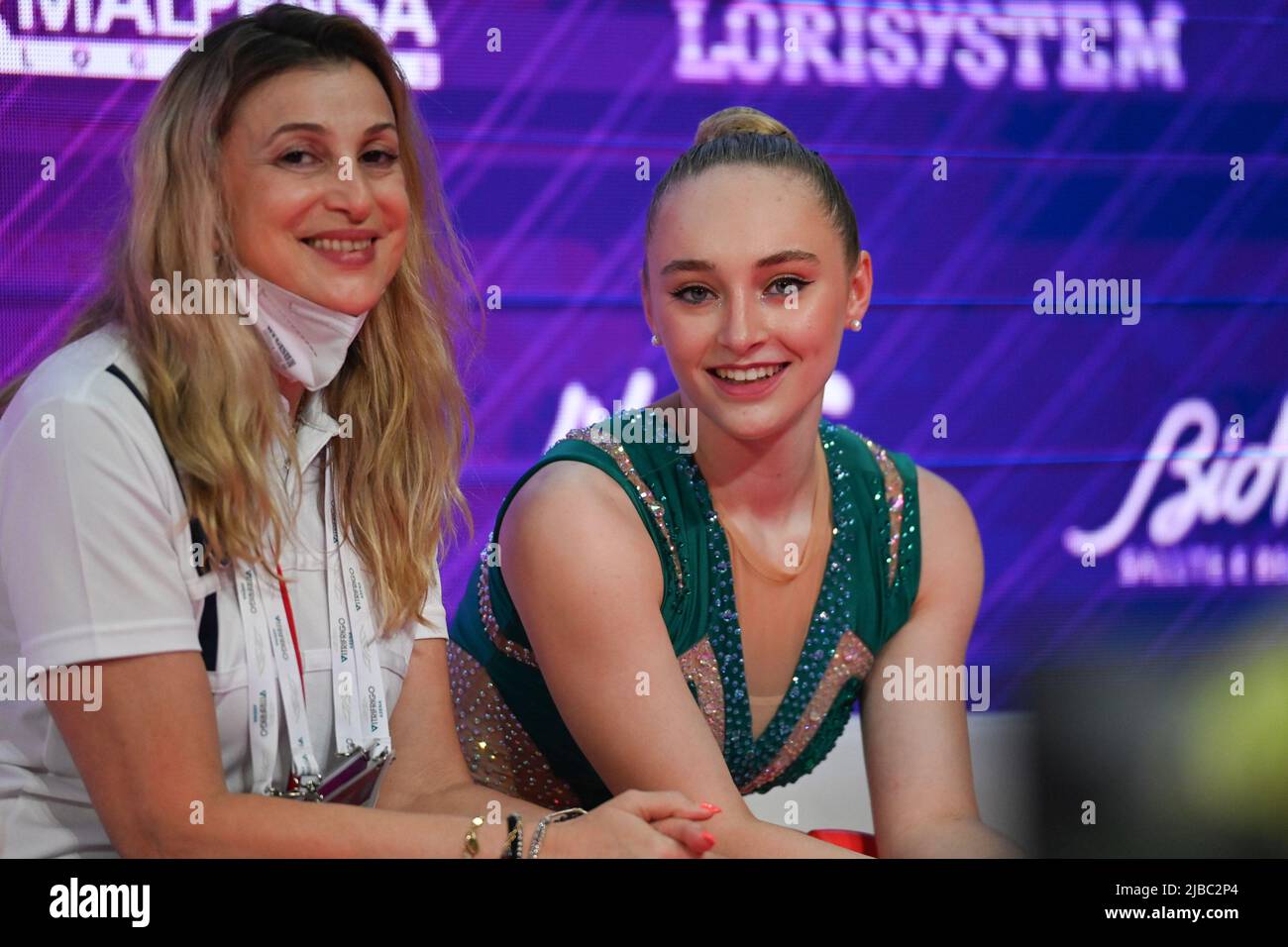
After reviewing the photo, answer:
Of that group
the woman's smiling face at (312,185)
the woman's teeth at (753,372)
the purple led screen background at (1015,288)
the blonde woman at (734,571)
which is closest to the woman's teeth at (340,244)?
the woman's smiling face at (312,185)

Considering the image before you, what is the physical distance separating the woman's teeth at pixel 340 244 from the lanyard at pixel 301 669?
1.02 feet

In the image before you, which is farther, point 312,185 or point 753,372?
point 753,372

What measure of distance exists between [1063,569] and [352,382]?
6.57 ft

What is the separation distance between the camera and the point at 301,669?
1774mm

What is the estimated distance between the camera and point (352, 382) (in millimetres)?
1963

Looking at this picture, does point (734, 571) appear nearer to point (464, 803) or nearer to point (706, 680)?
point (706, 680)

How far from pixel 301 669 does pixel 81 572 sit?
32cm

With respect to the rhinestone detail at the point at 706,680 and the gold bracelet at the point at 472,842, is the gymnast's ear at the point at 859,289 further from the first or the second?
the gold bracelet at the point at 472,842

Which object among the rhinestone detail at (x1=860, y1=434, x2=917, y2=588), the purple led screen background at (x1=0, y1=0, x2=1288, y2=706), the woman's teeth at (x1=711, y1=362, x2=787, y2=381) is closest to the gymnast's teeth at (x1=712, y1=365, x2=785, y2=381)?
the woman's teeth at (x1=711, y1=362, x2=787, y2=381)

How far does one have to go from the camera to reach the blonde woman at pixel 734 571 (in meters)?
1.95

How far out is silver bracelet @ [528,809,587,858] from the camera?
1.71 m

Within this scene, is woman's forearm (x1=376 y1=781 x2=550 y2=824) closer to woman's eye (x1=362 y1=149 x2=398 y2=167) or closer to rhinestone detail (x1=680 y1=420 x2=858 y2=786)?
rhinestone detail (x1=680 y1=420 x2=858 y2=786)

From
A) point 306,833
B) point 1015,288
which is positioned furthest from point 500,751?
point 1015,288

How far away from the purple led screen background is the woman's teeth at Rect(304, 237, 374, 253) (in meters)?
1.26
